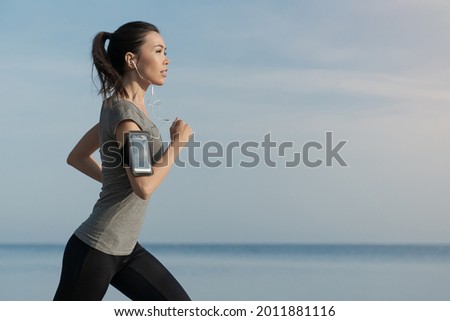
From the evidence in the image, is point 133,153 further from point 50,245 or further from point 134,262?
point 50,245

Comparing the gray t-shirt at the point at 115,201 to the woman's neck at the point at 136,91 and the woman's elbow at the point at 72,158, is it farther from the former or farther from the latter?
the woman's elbow at the point at 72,158

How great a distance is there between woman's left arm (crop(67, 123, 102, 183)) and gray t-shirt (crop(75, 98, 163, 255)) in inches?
16.1

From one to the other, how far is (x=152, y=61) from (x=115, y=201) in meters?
0.48

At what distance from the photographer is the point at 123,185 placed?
7.59 ft

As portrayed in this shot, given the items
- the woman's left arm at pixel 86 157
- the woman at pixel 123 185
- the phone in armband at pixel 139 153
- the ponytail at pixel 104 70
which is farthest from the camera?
the woman's left arm at pixel 86 157

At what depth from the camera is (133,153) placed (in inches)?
85.7

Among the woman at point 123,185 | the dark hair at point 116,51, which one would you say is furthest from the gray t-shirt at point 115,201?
the dark hair at point 116,51

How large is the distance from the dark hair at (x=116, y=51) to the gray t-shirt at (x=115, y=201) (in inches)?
4.0

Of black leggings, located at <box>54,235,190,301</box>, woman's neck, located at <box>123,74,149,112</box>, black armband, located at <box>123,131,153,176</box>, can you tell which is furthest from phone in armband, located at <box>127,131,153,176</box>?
black leggings, located at <box>54,235,190,301</box>

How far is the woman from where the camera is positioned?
2287 millimetres

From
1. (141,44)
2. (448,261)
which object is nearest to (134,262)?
(141,44)

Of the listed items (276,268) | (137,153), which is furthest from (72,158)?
(276,268)

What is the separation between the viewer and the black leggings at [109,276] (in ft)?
7.52
